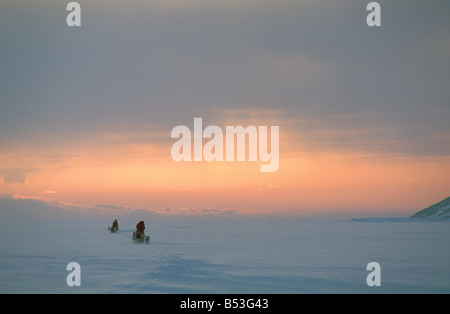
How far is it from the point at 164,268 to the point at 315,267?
662cm

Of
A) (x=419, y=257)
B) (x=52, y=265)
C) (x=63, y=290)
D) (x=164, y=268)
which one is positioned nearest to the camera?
(x=63, y=290)

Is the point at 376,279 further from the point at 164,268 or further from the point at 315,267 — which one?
the point at 164,268

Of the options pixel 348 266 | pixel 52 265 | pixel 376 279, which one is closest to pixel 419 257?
pixel 348 266

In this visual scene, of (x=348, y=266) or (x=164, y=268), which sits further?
(x=348, y=266)

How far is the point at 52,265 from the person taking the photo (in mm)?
22469

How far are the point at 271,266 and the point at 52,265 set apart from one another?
32.2 ft

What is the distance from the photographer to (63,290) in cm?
1595
